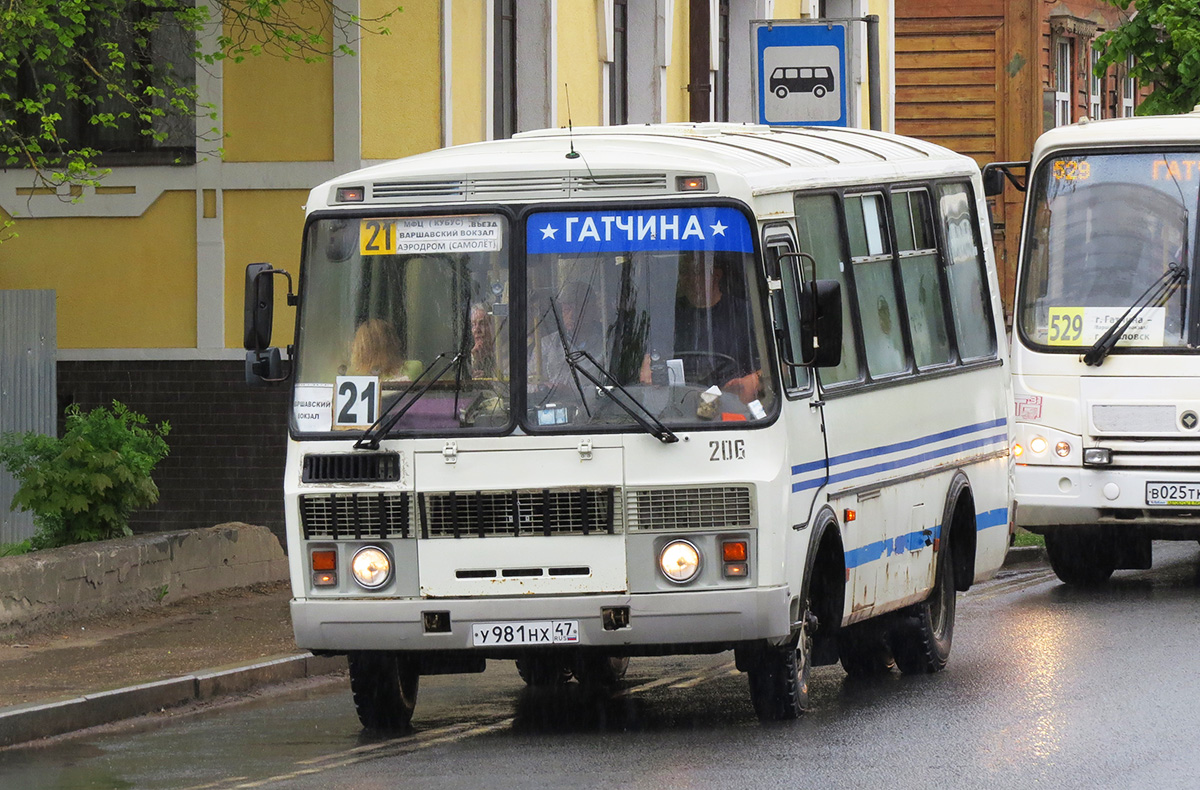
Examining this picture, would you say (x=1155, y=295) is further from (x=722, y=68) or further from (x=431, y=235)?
(x=722, y=68)

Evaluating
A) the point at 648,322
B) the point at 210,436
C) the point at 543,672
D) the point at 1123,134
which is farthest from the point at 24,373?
the point at 1123,134

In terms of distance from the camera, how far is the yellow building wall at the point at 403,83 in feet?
59.3

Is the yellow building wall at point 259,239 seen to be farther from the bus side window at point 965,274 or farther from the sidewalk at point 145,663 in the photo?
the bus side window at point 965,274

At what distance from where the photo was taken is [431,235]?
10.4 metres

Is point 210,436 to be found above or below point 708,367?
below

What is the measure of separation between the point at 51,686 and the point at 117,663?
91cm

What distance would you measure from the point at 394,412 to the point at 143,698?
95.8 inches

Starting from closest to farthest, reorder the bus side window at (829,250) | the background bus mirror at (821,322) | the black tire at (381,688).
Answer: the background bus mirror at (821,322)
the black tire at (381,688)
the bus side window at (829,250)

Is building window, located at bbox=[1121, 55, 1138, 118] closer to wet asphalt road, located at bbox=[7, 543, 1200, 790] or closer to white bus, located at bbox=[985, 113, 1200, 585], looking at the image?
white bus, located at bbox=[985, 113, 1200, 585]

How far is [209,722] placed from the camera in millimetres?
11359

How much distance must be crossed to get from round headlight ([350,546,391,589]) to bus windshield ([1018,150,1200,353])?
23.5 feet

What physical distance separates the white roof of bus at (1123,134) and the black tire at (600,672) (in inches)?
224

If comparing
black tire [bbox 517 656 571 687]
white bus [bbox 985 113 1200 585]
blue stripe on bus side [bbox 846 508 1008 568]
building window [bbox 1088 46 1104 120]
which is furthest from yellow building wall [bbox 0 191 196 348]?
building window [bbox 1088 46 1104 120]

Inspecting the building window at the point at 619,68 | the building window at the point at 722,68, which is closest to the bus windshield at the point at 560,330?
the building window at the point at 619,68
